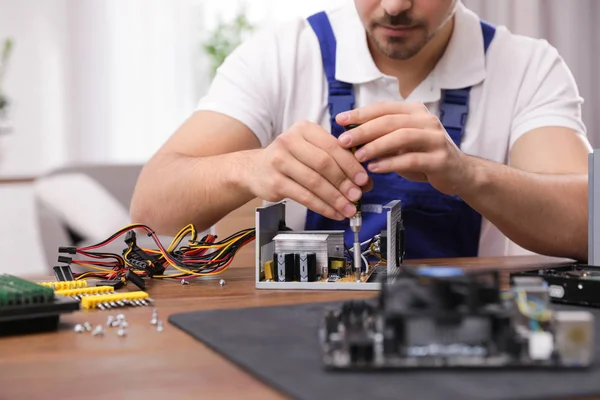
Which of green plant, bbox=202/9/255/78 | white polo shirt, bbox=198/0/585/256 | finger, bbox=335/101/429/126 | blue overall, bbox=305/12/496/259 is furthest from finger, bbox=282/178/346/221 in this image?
green plant, bbox=202/9/255/78

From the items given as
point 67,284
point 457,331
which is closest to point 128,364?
point 457,331

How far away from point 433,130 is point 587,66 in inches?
119

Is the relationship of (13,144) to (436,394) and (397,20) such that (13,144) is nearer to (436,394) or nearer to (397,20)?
(397,20)

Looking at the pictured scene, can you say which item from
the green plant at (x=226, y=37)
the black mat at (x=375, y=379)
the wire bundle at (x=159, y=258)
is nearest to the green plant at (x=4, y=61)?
the green plant at (x=226, y=37)

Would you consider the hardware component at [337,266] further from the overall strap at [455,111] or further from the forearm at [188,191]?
the overall strap at [455,111]

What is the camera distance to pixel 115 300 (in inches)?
36.7

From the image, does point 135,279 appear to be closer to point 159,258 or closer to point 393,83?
point 159,258

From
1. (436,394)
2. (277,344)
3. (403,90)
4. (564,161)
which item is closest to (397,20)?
(403,90)

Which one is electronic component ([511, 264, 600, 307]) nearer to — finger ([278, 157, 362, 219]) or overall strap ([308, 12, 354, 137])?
finger ([278, 157, 362, 219])

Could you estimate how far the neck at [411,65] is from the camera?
1.65 m

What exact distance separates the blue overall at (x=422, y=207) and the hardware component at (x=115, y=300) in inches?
22.5

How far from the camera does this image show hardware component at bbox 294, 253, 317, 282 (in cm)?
102

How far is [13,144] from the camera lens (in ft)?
13.7

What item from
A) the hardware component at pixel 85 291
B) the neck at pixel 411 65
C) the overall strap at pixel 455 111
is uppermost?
the neck at pixel 411 65
